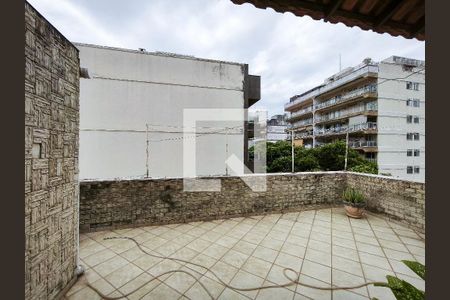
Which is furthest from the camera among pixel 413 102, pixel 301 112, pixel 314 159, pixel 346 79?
pixel 301 112

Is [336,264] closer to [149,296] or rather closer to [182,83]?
[149,296]

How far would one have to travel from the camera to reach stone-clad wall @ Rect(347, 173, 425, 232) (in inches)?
158

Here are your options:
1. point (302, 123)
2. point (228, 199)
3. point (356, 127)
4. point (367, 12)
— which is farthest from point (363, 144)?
point (367, 12)

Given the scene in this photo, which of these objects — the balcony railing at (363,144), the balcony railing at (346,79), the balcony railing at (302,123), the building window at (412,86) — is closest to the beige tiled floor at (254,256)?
the balcony railing at (363,144)

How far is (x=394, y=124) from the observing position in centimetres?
2106

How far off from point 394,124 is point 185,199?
26.3 metres

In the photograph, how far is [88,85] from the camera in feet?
27.8

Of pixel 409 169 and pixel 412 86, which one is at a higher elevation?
pixel 412 86

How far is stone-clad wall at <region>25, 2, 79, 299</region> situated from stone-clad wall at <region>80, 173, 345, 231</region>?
56.4 inches

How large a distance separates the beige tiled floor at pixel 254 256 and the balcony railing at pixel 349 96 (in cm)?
2129

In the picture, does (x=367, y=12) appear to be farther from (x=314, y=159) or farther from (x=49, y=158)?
(x=314, y=159)

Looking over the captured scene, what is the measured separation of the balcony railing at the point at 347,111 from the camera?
67.8ft

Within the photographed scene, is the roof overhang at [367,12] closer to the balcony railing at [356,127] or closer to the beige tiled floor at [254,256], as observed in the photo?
the beige tiled floor at [254,256]

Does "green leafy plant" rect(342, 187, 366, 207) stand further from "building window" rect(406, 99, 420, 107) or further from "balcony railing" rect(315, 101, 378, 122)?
"building window" rect(406, 99, 420, 107)
